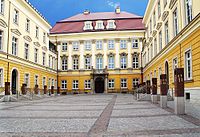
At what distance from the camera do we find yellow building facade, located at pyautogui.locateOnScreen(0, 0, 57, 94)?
25.6 m

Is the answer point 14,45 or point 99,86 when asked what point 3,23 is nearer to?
point 14,45

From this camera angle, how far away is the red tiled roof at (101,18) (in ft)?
156

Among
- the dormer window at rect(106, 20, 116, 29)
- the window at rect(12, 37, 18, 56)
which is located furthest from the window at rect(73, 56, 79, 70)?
the window at rect(12, 37, 18, 56)

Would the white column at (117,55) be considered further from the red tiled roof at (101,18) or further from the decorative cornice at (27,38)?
the decorative cornice at (27,38)

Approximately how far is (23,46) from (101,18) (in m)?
23.8

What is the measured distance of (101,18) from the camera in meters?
50.6

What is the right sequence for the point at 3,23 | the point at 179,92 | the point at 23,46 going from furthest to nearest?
the point at 23,46, the point at 3,23, the point at 179,92

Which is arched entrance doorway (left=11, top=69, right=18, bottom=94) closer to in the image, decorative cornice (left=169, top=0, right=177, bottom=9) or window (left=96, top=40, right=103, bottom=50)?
decorative cornice (left=169, top=0, right=177, bottom=9)

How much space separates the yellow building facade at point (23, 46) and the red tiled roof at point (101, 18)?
8.46m

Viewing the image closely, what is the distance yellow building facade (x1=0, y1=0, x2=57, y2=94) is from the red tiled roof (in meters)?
8.46

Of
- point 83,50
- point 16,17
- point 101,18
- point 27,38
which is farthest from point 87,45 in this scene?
point 16,17

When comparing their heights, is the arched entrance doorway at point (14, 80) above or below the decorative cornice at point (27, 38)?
below

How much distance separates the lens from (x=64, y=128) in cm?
715

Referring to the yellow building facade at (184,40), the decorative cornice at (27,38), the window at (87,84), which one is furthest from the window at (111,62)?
the yellow building facade at (184,40)
